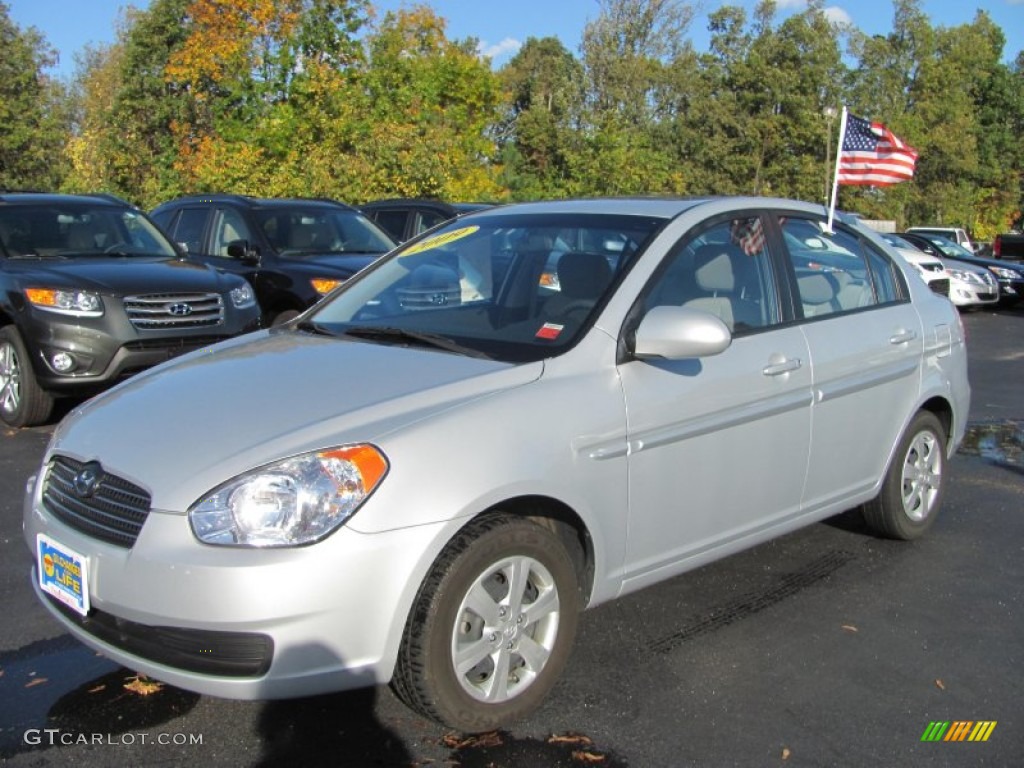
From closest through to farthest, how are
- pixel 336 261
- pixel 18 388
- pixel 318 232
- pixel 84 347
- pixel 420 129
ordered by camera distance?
pixel 84 347, pixel 18 388, pixel 336 261, pixel 318 232, pixel 420 129

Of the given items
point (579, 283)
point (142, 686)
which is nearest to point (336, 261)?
point (579, 283)

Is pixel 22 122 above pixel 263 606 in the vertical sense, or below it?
above

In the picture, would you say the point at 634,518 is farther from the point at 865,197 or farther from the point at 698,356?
the point at 865,197

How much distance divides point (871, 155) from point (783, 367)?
16.3ft

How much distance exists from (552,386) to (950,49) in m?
64.8

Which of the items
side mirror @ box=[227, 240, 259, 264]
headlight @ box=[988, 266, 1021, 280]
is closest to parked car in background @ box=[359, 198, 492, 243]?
side mirror @ box=[227, 240, 259, 264]

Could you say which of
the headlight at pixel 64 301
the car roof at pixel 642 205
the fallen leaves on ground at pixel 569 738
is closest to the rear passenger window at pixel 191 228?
the headlight at pixel 64 301

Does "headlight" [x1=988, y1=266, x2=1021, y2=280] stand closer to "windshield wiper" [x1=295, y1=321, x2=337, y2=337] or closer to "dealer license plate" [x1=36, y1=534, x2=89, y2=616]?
"windshield wiper" [x1=295, y1=321, x2=337, y2=337]

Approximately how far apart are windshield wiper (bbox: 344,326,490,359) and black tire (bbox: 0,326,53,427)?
4.29 m

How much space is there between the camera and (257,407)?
3264 mm

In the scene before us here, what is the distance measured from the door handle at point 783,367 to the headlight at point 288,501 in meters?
1.83

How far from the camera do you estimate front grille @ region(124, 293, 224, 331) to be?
752cm

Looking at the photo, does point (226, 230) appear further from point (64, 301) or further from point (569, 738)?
point (569, 738)

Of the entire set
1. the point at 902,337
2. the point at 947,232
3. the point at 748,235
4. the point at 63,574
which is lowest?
the point at 63,574
